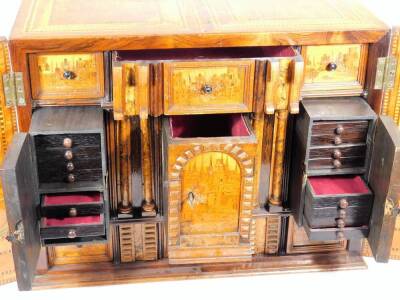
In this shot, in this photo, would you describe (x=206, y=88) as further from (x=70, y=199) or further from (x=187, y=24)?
(x=70, y=199)

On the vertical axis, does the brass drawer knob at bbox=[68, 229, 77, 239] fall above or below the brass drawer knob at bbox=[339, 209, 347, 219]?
below

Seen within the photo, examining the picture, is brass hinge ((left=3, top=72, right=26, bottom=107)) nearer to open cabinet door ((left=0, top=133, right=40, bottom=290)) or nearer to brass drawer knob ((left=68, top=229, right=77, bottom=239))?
open cabinet door ((left=0, top=133, right=40, bottom=290))

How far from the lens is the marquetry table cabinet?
200 cm

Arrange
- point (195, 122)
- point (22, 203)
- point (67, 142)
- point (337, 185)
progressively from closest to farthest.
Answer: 1. point (22, 203)
2. point (67, 142)
3. point (337, 185)
4. point (195, 122)

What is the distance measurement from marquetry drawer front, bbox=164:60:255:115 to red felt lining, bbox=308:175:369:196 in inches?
13.3

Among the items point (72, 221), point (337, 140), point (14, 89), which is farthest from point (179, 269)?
point (14, 89)

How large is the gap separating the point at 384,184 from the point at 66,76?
930 millimetres

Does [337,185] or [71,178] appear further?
[337,185]

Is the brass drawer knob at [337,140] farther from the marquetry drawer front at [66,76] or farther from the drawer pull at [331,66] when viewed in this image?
the marquetry drawer front at [66,76]

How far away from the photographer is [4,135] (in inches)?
85.7

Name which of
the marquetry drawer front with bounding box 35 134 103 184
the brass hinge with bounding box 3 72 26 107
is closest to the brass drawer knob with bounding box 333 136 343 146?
the marquetry drawer front with bounding box 35 134 103 184

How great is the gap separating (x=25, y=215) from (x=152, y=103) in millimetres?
445

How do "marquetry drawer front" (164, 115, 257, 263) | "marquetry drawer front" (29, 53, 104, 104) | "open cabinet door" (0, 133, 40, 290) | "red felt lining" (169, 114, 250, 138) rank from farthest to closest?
"red felt lining" (169, 114, 250, 138), "marquetry drawer front" (29, 53, 104, 104), "marquetry drawer front" (164, 115, 257, 263), "open cabinet door" (0, 133, 40, 290)

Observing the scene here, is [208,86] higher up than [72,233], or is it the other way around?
[208,86]
